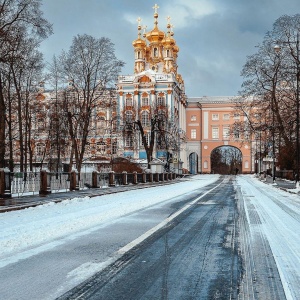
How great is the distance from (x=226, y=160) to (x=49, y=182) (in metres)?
118

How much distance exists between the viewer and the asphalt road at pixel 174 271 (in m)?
4.73

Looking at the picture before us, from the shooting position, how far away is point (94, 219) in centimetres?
1155

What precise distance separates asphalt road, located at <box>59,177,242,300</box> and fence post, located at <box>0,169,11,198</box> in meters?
11.6

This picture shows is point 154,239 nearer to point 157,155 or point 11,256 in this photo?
point 11,256

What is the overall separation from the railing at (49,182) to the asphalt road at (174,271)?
12.0m

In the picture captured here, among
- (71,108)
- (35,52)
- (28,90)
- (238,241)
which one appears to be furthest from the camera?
(71,108)

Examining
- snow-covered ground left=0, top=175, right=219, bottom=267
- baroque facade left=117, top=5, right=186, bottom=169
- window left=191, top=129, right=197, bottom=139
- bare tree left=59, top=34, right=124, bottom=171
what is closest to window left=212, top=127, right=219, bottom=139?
window left=191, top=129, right=197, bottom=139

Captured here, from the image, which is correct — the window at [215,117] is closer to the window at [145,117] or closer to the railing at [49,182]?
the window at [145,117]

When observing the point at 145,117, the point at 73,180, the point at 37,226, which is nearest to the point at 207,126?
the point at 145,117

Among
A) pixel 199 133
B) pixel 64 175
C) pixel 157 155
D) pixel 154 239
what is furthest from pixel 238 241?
pixel 199 133

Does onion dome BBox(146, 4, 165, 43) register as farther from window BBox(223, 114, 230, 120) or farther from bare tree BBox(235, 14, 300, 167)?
bare tree BBox(235, 14, 300, 167)

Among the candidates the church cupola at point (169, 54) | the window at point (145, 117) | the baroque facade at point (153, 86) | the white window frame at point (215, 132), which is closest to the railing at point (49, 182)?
the baroque facade at point (153, 86)

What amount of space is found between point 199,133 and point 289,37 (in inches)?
2631

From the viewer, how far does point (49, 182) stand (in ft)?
75.9
